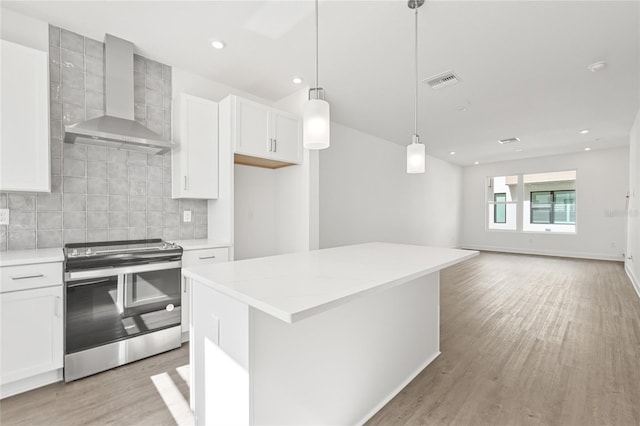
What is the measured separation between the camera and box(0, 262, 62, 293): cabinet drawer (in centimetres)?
181

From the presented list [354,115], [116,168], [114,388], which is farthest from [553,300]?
[116,168]

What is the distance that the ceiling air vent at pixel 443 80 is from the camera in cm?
315

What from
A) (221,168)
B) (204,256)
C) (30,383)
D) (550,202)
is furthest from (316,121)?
(550,202)

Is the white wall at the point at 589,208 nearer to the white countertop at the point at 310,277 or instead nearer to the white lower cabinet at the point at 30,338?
the white countertop at the point at 310,277

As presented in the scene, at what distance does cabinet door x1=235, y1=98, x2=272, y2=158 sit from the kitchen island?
4.93ft

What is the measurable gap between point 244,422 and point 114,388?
57.0 inches

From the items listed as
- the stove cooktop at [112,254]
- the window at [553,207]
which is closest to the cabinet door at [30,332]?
the stove cooktop at [112,254]

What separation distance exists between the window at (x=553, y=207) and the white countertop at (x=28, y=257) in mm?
10263

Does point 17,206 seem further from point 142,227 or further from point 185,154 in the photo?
point 185,154

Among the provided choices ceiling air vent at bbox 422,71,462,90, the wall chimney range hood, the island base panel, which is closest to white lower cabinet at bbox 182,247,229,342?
the wall chimney range hood

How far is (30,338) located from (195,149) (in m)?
1.96

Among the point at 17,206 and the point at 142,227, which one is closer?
the point at 17,206

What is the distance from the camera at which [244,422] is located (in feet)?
3.79

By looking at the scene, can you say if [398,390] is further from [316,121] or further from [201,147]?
[201,147]
